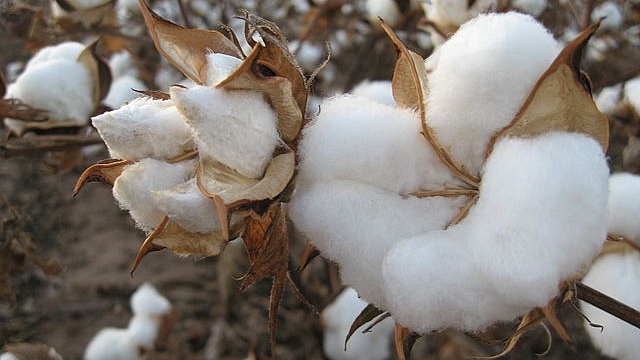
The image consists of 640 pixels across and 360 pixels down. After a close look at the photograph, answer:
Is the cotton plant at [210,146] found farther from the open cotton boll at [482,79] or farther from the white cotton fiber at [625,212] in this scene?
the white cotton fiber at [625,212]

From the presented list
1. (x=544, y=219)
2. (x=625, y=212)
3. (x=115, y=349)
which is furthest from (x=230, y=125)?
(x=115, y=349)

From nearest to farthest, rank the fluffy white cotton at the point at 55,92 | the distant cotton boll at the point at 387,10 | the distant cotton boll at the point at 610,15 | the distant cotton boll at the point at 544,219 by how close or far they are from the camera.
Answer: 1. the distant cotton boll at the point at 544,219
2. the fluffy white cotton at the point at 55,92
3. the distant cotton boll at the point at 387,10
4. the distant cotton boll at the point at 610,15

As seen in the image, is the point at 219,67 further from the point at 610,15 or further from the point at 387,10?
the point at 610,15

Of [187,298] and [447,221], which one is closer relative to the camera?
[447,221]

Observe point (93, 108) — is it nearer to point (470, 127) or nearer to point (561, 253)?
point (470, 127)

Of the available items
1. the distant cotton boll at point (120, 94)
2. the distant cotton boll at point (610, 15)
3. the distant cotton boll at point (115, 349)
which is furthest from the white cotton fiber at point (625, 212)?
the distant cotton boll at point (115, 349)

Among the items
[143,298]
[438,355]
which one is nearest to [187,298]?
[143,298]
